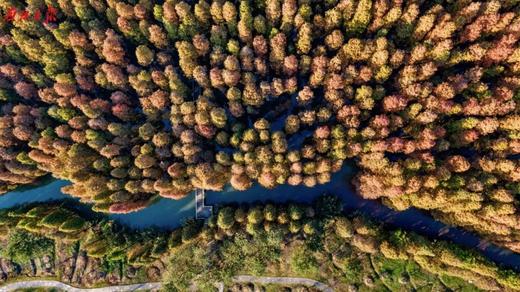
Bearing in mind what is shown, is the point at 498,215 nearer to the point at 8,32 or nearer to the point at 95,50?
the point at 95,50

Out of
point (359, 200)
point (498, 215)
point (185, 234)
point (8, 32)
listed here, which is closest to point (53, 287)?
point (185, 234)

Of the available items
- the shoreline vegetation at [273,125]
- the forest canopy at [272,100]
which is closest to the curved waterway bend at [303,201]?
the shoreline vegetation at [273,125]

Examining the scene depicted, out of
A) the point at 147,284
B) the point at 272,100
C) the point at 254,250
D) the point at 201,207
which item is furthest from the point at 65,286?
the point at 272,100

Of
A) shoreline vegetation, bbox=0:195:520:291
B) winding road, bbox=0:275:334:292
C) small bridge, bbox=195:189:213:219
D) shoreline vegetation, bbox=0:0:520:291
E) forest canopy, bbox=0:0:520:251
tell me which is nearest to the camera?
forest canopy, bbox=0:0:520:251

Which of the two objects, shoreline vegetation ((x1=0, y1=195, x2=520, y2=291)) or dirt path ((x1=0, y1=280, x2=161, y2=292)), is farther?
dirt path ((x1=0, y1=280, x2=161, y2=292))

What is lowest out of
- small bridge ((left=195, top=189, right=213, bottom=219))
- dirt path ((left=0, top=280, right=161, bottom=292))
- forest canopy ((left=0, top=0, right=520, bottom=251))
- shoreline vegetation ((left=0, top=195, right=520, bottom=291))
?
dirt path ((left=0, top=280, right=161, bottom=292))

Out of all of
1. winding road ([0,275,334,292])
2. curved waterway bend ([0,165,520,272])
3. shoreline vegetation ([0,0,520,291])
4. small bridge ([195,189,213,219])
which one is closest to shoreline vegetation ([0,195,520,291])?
shoreline vegetation ([0,0,520,291])

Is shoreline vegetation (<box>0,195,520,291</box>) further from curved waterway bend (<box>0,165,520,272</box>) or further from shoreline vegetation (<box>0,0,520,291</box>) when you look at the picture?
curved waterway bend (<box>0,165,520,272</box>)
